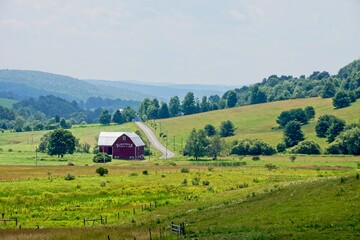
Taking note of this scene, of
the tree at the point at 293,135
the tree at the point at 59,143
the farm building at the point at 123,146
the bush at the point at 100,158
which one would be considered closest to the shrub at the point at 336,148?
the tree at the point at 293,135

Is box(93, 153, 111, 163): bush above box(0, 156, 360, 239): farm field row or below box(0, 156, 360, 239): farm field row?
above

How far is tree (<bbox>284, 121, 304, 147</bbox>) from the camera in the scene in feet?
552

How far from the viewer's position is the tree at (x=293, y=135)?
168 meters

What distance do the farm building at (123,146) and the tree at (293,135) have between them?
3697cm

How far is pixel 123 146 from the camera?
160375 millimetres

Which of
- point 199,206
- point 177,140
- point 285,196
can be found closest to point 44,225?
point 199,206

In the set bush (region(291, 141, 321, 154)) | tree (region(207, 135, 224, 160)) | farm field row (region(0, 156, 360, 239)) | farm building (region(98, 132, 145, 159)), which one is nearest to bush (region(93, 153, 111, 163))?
farm building (region(98, 132, 145, 159))

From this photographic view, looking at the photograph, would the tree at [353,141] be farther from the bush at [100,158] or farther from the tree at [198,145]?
the bush at [100,158]

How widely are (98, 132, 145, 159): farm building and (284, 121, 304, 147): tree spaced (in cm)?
3697

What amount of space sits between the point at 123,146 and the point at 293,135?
43.9 meters

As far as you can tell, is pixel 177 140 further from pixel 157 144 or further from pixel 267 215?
pixel 267 215

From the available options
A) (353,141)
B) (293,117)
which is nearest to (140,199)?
(353,141)

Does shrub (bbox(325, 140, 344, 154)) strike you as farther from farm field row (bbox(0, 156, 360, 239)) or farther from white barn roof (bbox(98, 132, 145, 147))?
farm field row (bbox(0, 156, 360, 239))

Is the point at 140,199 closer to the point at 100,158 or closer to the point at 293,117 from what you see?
the point at 100,158
